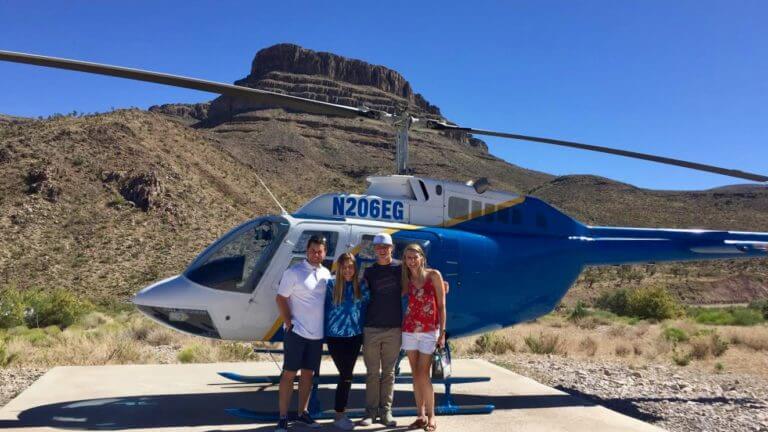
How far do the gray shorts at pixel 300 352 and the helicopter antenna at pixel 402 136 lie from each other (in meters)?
2.97

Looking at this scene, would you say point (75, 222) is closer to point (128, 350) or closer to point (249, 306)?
point (128, 350)

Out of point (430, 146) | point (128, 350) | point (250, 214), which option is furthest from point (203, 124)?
point (128, 350)

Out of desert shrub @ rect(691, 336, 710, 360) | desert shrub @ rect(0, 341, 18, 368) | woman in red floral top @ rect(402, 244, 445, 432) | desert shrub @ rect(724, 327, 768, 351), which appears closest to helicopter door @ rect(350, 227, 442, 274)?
woman in red floral top @ rect(402, 244, 445, 432)

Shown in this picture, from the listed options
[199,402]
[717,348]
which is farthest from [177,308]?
[717,348]

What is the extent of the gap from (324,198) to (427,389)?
2.96 metres

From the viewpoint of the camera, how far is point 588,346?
14.9m

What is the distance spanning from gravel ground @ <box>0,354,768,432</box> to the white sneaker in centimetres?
433

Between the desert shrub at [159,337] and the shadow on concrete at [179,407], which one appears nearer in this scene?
the shadow on concrete at [179,407]

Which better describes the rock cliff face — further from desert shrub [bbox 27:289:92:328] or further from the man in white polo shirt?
the man in white polo shirt

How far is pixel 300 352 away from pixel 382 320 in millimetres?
874

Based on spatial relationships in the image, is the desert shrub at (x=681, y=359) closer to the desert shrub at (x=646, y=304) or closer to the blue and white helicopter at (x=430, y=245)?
the blue and white helicopter at (x=430, y=245)

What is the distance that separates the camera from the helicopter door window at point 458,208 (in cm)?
848

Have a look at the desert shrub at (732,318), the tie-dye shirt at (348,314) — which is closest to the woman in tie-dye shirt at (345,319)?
the tie-dye shirt at (348,314)

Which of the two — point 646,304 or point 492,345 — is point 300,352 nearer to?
point 492,345
